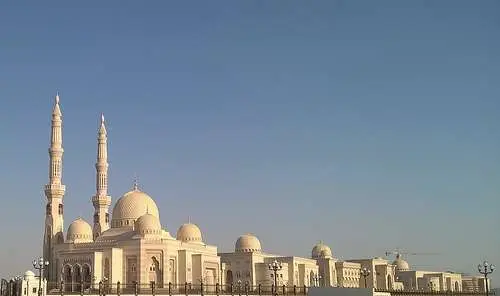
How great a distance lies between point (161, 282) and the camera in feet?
223

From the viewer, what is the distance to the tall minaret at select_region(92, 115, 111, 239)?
253 ft

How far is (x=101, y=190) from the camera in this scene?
77312 millimetres

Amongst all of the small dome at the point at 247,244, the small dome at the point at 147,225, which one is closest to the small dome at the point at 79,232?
the small dome at the point at 147,225

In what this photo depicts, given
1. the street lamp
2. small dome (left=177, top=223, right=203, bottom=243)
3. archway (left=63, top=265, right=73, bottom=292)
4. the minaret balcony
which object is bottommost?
the street lamp

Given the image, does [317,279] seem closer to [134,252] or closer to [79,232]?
[134,252]

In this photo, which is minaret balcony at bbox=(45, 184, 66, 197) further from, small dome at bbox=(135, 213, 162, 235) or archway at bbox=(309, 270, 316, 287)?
archway at bbox=(309, 270, 316, 287)

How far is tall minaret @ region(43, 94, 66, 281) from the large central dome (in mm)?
6055

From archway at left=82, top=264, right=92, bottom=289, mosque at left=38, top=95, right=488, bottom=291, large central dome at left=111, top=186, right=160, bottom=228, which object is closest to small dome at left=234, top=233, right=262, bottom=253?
mosque at left=38, top=95, right=488, bottom=291

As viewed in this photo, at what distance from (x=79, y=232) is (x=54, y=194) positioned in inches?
191

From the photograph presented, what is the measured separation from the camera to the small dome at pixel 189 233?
7794 centimetres

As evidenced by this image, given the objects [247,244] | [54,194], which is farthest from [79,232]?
[247,244]

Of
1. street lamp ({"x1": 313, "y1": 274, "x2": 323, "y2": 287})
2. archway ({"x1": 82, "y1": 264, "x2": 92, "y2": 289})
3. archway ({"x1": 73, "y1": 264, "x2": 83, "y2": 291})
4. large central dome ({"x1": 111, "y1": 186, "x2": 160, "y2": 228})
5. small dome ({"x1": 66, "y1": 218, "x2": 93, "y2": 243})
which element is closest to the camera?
archway ({"x1": 82, "y1": 264, "x2": 92, "y2": 289})

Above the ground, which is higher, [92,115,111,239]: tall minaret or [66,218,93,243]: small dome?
[92,115,111,239]: tall minaret

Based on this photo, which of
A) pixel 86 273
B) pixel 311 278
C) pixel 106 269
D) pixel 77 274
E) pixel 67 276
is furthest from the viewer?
pixel 311 278
